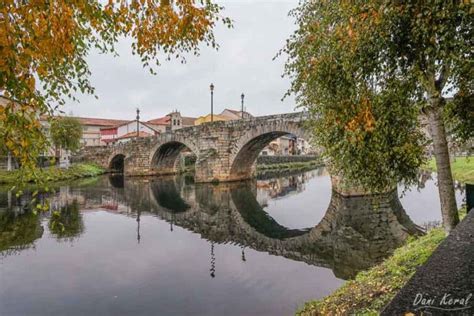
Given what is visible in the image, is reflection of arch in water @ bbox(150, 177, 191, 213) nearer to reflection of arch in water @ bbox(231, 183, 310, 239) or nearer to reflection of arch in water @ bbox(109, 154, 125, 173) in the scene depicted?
reflection of arch in water @ bbox(231, 183, 310, 239)

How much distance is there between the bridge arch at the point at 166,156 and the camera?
125 ft

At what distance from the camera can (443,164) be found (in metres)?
5.85

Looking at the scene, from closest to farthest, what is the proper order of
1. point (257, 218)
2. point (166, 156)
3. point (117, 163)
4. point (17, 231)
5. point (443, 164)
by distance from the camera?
point (443, 164)
point (17, 231)
point (257, 218)
point (166, 156)
point (117, 163)

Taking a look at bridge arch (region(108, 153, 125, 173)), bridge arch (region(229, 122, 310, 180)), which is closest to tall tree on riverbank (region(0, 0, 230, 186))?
bridge arch (region(229, 122, 310, 180))

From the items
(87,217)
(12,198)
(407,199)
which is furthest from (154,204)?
(407,199)

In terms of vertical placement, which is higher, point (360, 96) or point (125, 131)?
point (125, 131)

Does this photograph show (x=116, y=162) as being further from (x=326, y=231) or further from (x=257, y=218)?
(x=326, y=231)

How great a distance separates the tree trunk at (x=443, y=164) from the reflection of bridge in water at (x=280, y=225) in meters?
1.86

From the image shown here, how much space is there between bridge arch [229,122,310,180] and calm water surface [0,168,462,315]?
6571 millimetres

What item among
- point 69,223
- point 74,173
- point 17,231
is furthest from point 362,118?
point 74,173

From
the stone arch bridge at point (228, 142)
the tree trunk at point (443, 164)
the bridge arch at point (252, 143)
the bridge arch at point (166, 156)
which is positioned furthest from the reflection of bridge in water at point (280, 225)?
the bridge arch at point (166, 156)

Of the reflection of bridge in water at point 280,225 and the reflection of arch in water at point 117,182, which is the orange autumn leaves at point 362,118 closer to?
the reflection of bridge in water at point 280,225

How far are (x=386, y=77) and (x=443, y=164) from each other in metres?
1.75

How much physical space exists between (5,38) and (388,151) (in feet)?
19.5
